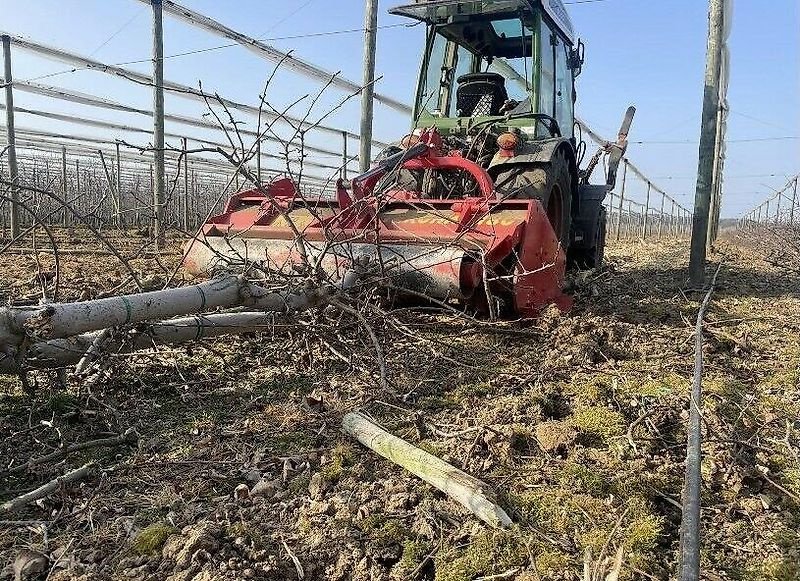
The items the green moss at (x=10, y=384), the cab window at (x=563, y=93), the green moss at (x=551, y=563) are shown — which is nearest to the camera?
the green moss at (x=551, y=563)

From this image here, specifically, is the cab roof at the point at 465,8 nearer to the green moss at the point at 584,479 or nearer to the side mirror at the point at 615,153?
the side mirror at the point at 615,153

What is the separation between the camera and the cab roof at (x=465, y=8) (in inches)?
212

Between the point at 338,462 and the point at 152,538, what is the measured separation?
669 mm

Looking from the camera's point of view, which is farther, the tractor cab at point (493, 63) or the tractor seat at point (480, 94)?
the tractor seat at point (480, 94)

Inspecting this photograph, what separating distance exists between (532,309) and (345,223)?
142cm

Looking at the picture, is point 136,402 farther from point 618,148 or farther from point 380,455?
point 618,148

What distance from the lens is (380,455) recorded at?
89.4 inches

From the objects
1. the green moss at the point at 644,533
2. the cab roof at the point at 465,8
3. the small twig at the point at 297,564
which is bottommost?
the small twig at the point at 297,564

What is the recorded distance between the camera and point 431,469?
6.71 ft

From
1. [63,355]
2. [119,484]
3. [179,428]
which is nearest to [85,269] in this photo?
[63,355]

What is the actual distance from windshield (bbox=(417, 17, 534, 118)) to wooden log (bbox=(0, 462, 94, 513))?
4.63m

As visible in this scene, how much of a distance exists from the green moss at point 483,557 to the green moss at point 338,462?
1.73 feet

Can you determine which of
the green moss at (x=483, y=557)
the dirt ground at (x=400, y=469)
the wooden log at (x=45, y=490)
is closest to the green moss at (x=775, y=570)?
the dirt ground at (x=400, y=469)

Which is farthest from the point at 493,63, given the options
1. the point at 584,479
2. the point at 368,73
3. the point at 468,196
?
the point at 584,479
